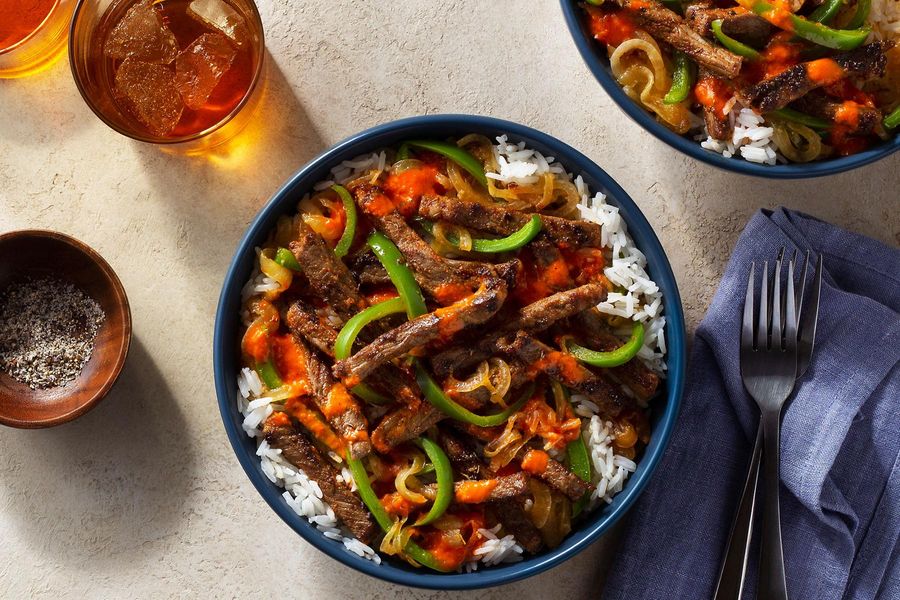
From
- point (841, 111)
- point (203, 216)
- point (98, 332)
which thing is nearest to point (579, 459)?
point (841, 111)

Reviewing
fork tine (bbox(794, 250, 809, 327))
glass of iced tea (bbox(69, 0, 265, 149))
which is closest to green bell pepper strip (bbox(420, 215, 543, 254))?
glass of iced tea (bbox(69, 0, 265, 149))

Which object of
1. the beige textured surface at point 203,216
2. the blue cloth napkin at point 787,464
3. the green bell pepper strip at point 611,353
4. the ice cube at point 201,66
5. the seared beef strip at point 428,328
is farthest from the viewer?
the beige textured surface at point 203,216

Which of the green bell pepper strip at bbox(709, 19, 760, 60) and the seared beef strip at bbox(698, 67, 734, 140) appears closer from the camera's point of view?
the green bell pepper strip at bbox(709, 19, 760, 60)

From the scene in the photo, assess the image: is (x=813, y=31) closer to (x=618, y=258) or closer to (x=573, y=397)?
(x=618, y=258)

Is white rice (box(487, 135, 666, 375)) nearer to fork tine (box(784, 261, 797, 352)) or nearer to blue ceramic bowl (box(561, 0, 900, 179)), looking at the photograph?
blue ceramic bowl (box(561, 0, 900, 179))

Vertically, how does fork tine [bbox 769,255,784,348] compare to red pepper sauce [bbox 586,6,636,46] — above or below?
below

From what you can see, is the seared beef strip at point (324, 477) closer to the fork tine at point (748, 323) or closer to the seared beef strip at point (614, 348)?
the seared beef strip at point (614, 348)

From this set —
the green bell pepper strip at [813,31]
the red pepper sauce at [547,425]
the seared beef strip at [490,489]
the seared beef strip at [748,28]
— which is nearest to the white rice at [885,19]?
the green bell pepper strip at [813,31]
